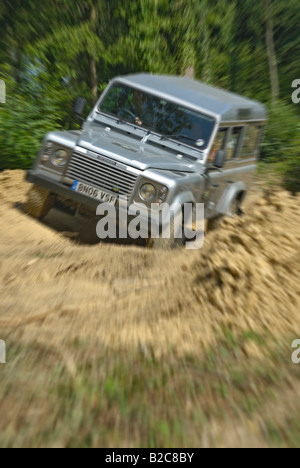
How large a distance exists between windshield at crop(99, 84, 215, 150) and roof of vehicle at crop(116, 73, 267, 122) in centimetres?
10

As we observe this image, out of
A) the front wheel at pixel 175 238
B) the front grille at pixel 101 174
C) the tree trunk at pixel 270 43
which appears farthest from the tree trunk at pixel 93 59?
the tree trunk at pixel 270 43

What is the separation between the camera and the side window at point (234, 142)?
22.7 ft

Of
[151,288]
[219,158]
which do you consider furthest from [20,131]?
[151,288]

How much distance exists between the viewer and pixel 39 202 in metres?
6.09

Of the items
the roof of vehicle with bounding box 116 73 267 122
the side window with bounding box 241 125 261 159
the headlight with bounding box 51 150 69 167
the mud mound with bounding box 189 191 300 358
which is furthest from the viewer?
the side window with bounding box 241 125 261 159

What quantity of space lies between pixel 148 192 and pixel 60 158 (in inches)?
40.1

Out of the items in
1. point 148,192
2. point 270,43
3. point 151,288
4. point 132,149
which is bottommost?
point 151,288

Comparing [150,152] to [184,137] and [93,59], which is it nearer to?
[184,137]

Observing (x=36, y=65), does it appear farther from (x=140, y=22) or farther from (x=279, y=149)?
(x=279, y=149)

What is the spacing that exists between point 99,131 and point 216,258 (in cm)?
233

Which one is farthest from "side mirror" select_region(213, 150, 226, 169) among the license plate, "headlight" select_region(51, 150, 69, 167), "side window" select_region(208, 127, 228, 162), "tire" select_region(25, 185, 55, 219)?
"tire" select_region(25, 185, 55, 219)

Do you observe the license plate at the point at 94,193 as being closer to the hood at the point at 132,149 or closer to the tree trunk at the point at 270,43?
the hood at the point at 132,149

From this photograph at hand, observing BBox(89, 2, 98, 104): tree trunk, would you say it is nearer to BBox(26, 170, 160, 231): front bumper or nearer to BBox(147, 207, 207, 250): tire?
BBox(26, 170, 160, 231): front bumper

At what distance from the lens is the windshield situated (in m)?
6.34
